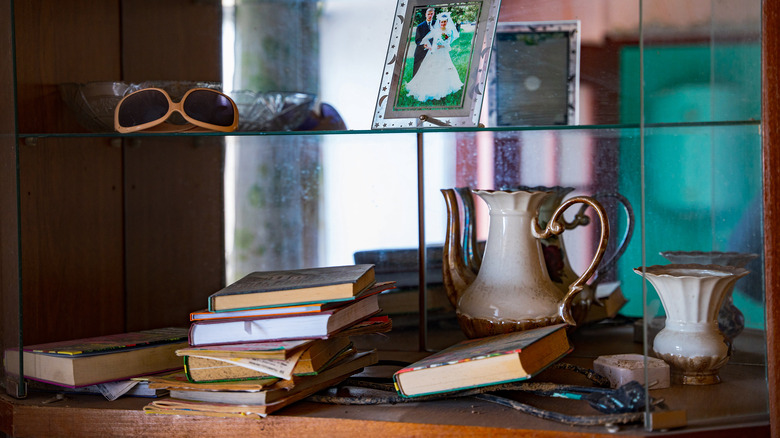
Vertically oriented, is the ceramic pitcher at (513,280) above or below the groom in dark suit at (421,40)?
below

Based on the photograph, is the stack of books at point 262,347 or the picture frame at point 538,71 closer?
the stack of books at point 262,347

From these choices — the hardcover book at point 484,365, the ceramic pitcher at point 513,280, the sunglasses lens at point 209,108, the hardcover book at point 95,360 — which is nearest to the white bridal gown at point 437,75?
the ceramic pitcher at point 513,280

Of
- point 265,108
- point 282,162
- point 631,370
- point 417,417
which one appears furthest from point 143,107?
point 631,370

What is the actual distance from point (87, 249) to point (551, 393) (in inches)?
31.7

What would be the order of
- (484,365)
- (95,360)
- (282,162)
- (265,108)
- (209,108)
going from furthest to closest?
1. (282,162)
2. (265,108)
3. (209,108)
4. (95,360)
5. (484,365)

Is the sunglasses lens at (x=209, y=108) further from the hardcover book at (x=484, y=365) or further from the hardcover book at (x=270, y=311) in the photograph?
the hardcover book at (x=484, y=365)

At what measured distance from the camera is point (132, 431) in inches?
35.7

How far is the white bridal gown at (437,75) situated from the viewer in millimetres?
1087

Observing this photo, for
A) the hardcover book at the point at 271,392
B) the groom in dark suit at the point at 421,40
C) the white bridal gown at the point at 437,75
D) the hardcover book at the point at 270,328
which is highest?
the groom in dark suit at the point at 421,40

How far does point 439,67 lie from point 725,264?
48 centimetres

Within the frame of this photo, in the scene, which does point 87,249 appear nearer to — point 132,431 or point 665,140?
point 132,431

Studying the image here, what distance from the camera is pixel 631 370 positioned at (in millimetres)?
914

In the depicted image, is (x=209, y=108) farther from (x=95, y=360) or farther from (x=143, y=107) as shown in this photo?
(x=95, y=360)

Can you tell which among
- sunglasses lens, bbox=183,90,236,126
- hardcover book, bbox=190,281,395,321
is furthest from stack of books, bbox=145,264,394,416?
sunglasses lens, bbox=183,90,236,126
